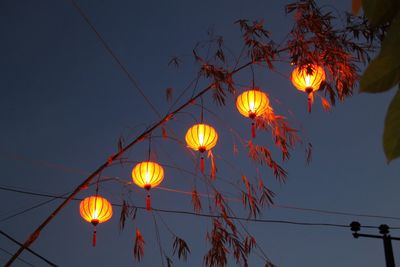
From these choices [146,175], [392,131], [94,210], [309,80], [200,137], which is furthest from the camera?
[94,210]

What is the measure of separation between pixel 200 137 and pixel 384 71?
3.72 meters

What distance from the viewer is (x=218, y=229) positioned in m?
3.78

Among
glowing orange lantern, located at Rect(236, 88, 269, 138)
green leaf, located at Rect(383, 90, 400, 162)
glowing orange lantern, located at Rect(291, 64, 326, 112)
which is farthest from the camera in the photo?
glowing orange lantern, located at Rect(236, 88, 269, 138)

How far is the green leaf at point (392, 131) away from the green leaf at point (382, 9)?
64 mm

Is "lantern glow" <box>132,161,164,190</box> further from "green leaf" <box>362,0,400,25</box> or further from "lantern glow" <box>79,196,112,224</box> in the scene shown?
"green leaf" <box>362,0,400,25</box>

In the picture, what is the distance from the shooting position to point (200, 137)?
4.05 metres

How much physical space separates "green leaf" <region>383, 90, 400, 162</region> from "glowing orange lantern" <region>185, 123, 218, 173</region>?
12.2 ft

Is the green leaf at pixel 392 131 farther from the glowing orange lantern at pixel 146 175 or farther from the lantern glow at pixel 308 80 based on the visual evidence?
the glowing orange lantern at pixel 146 175

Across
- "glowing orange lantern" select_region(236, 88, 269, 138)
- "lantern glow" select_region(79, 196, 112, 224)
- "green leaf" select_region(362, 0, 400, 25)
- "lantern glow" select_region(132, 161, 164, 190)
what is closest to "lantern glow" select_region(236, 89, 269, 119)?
"glowing orange lantern" select_region(236, 88, 269, 138)

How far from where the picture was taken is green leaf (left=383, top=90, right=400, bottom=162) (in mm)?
338

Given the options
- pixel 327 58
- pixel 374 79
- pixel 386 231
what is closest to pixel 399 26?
pixel 374 79

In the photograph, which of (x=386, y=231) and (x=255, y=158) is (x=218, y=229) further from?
(x=386, y=231)

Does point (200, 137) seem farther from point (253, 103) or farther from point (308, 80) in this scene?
point (308, 80)

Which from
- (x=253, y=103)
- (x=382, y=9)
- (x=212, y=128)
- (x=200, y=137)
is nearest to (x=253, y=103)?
(x=253, y=103)
